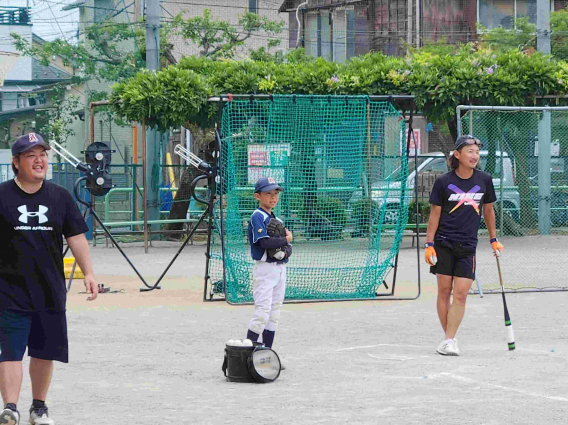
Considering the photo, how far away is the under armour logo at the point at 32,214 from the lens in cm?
604

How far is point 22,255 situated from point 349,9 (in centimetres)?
3887

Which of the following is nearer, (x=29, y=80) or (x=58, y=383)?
(x=58, y=383)

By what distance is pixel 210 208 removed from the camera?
1240 cm

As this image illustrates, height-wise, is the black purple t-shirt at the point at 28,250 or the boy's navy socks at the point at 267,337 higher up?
the black purple t-shirt at the point at 28,250

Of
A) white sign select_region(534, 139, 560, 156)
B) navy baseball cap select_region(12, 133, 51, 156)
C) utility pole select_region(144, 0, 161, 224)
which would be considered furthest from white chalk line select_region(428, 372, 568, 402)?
utility pole select_region(144, 0, 161, 224)

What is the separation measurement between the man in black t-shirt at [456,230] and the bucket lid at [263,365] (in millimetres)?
1787

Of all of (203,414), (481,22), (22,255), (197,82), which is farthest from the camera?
(481,22)

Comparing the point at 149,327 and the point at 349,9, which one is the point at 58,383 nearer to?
the point at 149,327

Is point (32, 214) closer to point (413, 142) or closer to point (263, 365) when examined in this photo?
point (263, 365)

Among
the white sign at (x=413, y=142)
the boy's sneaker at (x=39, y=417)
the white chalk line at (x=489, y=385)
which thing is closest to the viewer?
the boy's sneaker at (x=39, y=417)

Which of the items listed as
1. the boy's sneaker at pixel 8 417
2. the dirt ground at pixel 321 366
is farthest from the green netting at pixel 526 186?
the boy's sneaker at pixel 8 417

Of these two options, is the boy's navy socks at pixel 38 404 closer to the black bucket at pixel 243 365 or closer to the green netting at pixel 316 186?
the black bucket at pixel 243 365

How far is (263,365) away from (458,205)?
247 cm

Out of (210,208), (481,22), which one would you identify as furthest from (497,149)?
(481,22)
